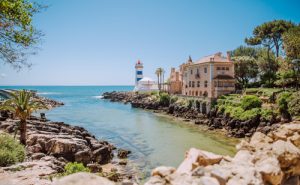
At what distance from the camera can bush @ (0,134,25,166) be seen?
39.8 feet

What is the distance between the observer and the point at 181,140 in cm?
2861

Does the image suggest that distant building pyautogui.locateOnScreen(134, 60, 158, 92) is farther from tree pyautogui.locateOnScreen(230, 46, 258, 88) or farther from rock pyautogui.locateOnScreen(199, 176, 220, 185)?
rock pyautogui.locateOnScreen(199, 176, 220, 185)

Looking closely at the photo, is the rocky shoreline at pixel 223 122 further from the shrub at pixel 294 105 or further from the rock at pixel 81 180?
the rock at pixel 81 180

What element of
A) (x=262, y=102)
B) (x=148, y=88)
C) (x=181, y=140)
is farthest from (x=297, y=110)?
(x=148, y=88)

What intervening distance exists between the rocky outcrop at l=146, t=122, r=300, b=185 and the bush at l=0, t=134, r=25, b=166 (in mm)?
8657

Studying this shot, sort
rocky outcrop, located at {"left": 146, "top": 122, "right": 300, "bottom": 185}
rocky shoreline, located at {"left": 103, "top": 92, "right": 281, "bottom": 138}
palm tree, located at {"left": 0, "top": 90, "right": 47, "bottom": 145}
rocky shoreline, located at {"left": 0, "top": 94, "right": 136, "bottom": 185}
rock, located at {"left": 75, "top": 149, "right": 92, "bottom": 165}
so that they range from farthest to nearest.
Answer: rocky shoreline, located at {"left": 103, "top": 92, "right": 281, "bottom": 138} < rock, located at {"left": 75, "top": 149, "right": 92, "bottom": 165} < palm tree, located at {"left": 0, "top": 90, "right": 47, "bottom": 145} < rocky shoreline, located at {"left": 0, "top": 94, "right": 136, "bottom": 185} < rocky outcrop, located at {"left": 146, "top": 122, "right": 300, "bottom": 185}

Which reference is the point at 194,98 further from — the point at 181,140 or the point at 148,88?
the point at 148,88

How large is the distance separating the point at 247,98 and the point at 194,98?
48.4 feet

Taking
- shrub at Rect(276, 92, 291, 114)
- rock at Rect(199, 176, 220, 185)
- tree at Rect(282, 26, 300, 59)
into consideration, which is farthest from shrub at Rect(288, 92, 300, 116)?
rock at Rect(199, 176, 220, 185)

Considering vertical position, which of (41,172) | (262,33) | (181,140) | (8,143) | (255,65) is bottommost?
(181,140)

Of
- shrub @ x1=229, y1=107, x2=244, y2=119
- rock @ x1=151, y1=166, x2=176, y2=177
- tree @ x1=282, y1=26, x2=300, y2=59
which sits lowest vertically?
shrub @ x1=229, y1=107, x2=244, y2=119

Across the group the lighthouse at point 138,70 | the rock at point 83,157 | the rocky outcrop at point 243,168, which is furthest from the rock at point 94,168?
the lighthouse at point 138,70

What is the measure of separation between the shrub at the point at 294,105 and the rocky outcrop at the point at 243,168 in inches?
818

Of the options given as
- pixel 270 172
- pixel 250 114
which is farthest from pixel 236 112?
pixel 270 172
